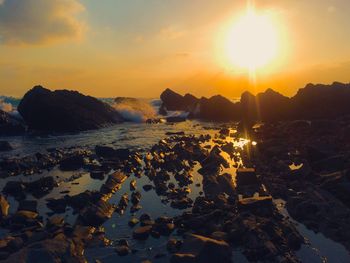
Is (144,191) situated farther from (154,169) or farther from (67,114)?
(67,114)

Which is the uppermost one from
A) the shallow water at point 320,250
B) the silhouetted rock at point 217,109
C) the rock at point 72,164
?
the silhouetted rock at point 217,109

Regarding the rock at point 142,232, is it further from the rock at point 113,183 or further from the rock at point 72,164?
the rock at point 72,164

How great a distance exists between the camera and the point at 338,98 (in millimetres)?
66250

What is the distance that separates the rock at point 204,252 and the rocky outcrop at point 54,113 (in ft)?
158

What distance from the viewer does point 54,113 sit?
60.8 m

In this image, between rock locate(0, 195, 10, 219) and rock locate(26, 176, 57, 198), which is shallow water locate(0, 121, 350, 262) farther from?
rock locate(26, 176, 57, 198)

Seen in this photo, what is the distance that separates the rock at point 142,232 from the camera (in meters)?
15.7

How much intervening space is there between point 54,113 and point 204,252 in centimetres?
5200

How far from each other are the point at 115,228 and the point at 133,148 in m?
22.3

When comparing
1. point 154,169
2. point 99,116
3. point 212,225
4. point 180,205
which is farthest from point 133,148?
point 99,116

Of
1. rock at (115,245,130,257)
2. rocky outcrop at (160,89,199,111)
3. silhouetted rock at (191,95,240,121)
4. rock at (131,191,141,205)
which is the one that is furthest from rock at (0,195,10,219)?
rocky outcrop at (160,89,199,111)

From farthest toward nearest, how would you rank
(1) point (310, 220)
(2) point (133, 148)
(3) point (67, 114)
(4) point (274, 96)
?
(4) point (274, 96) → (3) point (67, 114) → (2) point (133, 148) → (1) point (310, 220)

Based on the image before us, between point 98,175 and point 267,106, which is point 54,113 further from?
point 267,106

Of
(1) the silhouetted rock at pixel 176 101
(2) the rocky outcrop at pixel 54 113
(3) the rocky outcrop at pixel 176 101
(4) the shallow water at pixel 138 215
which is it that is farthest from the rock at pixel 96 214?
(1) the silhouetted rock at pixel 176 101
